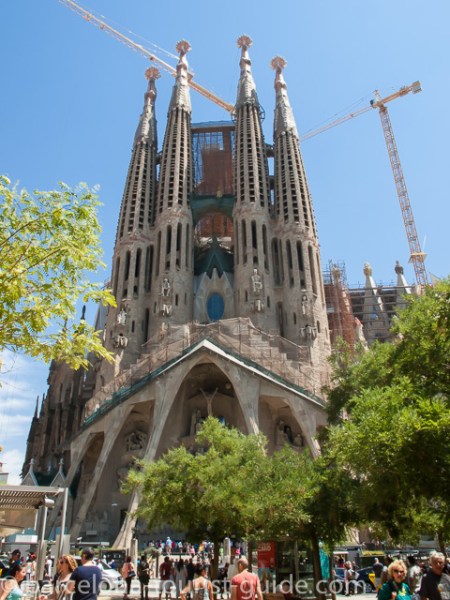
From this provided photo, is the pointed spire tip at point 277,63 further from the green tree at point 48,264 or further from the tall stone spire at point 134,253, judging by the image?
the green tree at point 48,264

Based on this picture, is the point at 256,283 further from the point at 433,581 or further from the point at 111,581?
the point at 433,581

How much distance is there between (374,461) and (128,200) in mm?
46501

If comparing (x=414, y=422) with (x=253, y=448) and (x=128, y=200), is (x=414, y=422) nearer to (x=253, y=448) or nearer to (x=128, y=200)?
(x=253, y=448)

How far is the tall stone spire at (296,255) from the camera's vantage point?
143 feet

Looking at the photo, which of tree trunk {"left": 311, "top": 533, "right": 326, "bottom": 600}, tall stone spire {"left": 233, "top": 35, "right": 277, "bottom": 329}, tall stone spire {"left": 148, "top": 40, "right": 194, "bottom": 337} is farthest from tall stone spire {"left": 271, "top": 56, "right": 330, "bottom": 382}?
tree trunk {"left": 311, "top": 533, "right": 326, "bottom": 600}

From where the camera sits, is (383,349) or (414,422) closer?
(414,422)

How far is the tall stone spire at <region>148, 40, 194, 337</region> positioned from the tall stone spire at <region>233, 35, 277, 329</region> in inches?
181

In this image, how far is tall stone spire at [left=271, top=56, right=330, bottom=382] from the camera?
43688 millimetres

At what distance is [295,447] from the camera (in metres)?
36.1

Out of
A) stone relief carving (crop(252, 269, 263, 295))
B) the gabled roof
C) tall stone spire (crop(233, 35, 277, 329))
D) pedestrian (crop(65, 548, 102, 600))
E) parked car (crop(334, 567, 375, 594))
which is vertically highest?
tall stone spire (crop(233, 35, 277, 329))

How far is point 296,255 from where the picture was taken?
47062mm

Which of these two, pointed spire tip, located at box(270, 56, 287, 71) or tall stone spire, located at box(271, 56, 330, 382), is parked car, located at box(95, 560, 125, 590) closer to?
tall stone spire, located at box(271, 56, 330, 382)

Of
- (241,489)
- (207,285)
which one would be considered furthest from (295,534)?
(207,285)

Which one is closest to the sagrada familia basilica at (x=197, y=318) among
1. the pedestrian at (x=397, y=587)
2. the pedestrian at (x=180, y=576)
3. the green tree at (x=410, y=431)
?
the pedestrian at (x=180, y=576)
